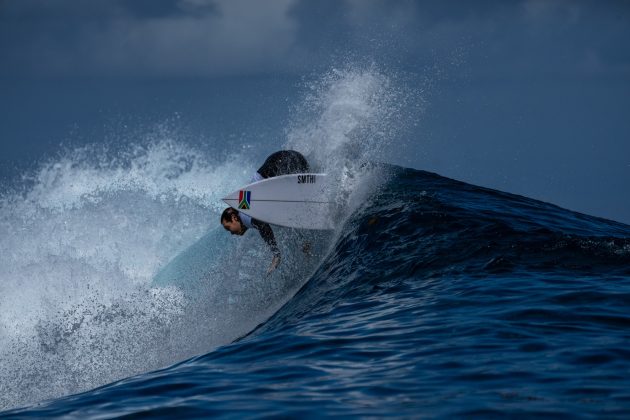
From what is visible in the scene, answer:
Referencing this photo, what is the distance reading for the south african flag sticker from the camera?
11617mm

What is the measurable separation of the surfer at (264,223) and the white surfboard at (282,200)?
0.12m

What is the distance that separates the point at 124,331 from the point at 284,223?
3.00m

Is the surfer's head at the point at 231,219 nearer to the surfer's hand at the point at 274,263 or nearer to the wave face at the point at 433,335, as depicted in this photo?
the surfer's hand at the point at 274,263

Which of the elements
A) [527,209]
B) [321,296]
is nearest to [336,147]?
[527,209]

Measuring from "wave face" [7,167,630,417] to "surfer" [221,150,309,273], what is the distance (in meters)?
1.30

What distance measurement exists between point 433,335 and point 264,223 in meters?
5.80

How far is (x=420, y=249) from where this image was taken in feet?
31.4

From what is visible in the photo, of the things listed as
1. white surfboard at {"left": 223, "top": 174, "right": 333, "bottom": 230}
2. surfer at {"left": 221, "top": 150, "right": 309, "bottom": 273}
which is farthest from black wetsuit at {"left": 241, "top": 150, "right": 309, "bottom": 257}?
white surfboard at {"left": 223, "top": 174, "right": 333, "bottom": 230}

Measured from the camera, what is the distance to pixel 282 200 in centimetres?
1168

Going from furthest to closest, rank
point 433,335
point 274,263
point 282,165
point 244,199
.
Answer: point 282,165, point 244,199, point 274,263, point 433,335

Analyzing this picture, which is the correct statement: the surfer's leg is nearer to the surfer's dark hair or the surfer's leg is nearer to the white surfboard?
the white surfboard

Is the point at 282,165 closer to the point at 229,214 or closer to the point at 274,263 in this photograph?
the point at 229,214

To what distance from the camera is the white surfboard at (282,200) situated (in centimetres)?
1164

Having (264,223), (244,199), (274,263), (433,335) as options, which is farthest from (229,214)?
(433,335)
